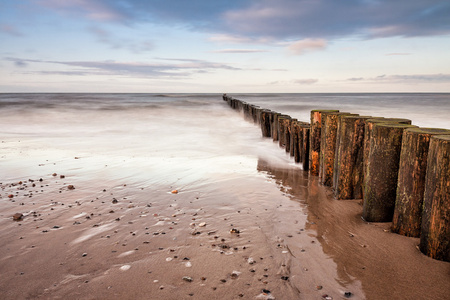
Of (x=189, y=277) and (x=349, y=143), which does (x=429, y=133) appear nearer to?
(x=349, y=143)

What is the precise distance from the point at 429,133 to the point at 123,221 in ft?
10.3

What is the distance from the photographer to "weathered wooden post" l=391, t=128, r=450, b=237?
9.17ft

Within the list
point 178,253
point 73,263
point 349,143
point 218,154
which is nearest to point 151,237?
point 178,253

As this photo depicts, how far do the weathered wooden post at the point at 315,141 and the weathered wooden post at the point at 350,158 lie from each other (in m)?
1.09

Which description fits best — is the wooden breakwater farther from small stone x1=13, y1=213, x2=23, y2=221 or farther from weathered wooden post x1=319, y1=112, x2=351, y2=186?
small stone x1=13, y1=213, x2=23, y2=221

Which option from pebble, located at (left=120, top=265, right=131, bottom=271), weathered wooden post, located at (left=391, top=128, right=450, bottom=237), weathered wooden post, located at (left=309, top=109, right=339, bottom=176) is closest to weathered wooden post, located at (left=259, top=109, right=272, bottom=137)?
weathered wooden post, located at (left=309, top=109, right=339, bottom=176)

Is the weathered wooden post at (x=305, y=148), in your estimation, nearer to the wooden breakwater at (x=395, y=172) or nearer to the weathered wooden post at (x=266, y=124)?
the wooden breakwater at (x=395, y=172)

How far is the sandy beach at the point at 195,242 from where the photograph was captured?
2.32 meters

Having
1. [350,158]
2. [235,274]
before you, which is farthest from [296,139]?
[235,274]

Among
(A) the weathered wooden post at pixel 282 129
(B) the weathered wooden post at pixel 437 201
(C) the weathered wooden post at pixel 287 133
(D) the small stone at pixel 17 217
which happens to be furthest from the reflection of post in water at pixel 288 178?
(D) the small stone at pixel 17 217

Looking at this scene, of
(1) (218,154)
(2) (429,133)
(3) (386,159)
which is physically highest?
(2) (429,133)

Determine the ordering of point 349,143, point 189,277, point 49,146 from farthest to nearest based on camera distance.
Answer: point 49,146
point 349,143
point 189,277

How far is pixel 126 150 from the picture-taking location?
8.02 metres

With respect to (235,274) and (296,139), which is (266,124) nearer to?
(296,139)
